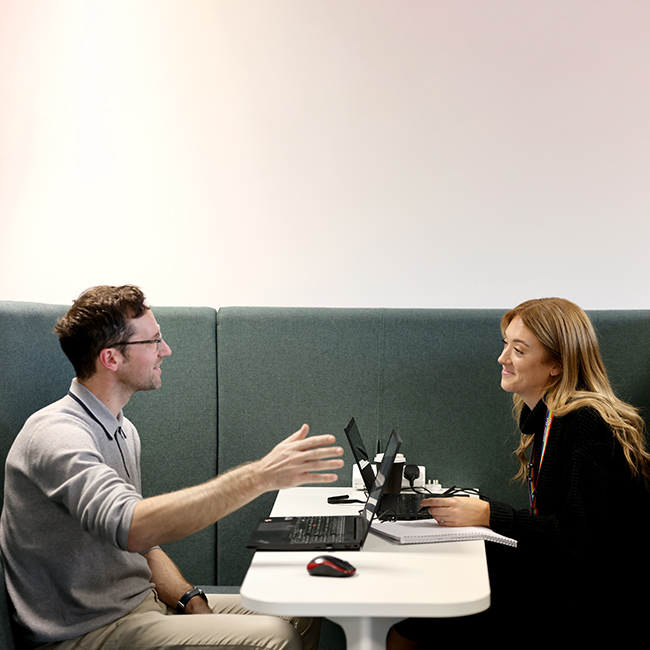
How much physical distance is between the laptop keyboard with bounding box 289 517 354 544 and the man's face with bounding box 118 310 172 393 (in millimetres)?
565

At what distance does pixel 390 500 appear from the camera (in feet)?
6.42

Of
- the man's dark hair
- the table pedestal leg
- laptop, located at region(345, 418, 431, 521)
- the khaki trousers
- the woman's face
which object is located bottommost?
the khaki trousers

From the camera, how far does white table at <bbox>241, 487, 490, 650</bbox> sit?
1.24 metres

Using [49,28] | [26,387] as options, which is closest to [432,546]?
[26,387]

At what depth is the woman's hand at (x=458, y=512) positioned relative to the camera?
65.0 inches

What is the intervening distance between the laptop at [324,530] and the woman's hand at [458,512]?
6.3 inches

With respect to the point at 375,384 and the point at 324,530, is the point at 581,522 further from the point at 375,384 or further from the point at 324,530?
the point at 375,384

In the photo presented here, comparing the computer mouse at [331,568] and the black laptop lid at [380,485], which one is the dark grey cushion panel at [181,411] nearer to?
the black laptop lid at [380,485]

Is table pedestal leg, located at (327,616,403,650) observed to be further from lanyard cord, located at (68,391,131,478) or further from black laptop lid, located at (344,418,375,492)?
lanyard cord, located at (68,391,131,478)

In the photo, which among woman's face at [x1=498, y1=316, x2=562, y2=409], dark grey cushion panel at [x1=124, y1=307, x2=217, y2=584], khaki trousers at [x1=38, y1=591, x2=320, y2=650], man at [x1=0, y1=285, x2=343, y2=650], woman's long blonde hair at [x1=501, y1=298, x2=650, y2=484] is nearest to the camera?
man at [x1=0, y1=285, x2=343, y2=650]

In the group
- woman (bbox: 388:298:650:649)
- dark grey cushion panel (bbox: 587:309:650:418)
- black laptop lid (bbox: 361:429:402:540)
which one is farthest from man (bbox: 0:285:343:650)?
dark grey cushion panel (bbox: 587:309:650:418)

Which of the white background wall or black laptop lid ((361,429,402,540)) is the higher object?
the white background wall

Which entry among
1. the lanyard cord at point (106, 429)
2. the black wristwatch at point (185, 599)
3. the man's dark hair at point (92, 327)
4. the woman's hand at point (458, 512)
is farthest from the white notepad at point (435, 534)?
the man's dark hair at point (92, 327)

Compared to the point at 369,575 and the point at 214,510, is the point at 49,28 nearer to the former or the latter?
the point at 214,510
